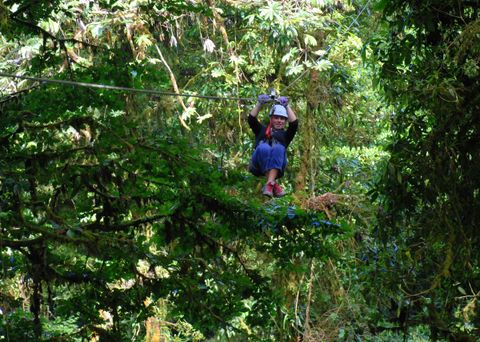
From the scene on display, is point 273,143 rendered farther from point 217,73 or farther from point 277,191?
point 217,73

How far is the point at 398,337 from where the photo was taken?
371 inches

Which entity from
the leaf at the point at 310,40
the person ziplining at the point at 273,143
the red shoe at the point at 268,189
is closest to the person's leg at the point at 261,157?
the person ziplining at the point at 273,143

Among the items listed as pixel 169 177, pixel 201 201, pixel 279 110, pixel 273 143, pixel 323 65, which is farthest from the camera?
pixel 323 65

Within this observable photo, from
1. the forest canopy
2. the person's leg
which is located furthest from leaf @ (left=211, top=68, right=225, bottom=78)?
the forest canopy

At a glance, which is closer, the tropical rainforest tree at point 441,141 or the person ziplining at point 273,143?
the tropical rainforest tree at point 441,141

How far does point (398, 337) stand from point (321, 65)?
3288 millimetres

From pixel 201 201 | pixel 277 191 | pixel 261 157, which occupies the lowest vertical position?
pixel 277 191

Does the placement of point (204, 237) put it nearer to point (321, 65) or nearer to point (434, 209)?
point (434, 209)

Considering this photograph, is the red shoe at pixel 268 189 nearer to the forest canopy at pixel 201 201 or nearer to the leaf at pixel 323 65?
the forest canopy at pixel 201 201

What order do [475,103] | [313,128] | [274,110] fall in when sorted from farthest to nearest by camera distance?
[313,128] < [274,110] < [475,103]

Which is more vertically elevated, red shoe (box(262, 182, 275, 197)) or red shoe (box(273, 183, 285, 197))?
red shoe (box(262, 182, 275, 197))

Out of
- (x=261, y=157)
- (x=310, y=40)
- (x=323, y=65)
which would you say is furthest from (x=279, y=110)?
(x=310, y=40)

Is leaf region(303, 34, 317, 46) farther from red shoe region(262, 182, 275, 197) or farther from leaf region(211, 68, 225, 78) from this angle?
red shoe region(262, 182, 275, 197)

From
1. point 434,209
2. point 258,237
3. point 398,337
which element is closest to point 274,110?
point 258,237
